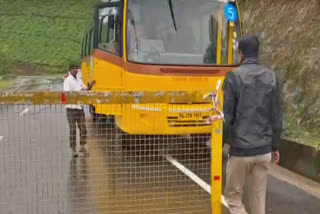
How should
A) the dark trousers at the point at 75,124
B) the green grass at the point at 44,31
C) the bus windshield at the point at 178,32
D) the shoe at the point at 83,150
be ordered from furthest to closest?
1. the green grass at the point at 44,31
2. the shoe at the point at 83,150
3. the dark trousers at the point at 75,124
4. the bus windshield at the point at 178,32

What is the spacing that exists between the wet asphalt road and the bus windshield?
184cm

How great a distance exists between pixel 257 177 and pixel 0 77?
39.4 m

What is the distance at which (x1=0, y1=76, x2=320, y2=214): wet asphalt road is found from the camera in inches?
220

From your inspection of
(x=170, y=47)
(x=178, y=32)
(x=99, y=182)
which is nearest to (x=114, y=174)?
(x=99, y=182)

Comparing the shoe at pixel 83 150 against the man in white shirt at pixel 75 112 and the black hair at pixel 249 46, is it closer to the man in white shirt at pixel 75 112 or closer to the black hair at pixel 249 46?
the man in white shirt at pixel 75 112

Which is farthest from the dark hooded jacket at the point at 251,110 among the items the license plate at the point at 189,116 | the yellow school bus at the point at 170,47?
the yellow school bus at the point at 170,47

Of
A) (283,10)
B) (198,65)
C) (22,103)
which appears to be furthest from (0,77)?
(22,103)

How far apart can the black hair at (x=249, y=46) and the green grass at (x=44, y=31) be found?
46.3 meters

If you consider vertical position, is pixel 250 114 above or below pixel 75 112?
above

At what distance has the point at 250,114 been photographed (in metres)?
3.76

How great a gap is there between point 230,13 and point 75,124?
377 centimetres

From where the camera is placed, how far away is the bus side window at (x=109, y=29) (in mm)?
8406

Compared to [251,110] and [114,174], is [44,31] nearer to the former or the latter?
[114,174]

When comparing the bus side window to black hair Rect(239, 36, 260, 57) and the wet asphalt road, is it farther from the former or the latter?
black hair Rect(239, 36, 260, 57)
